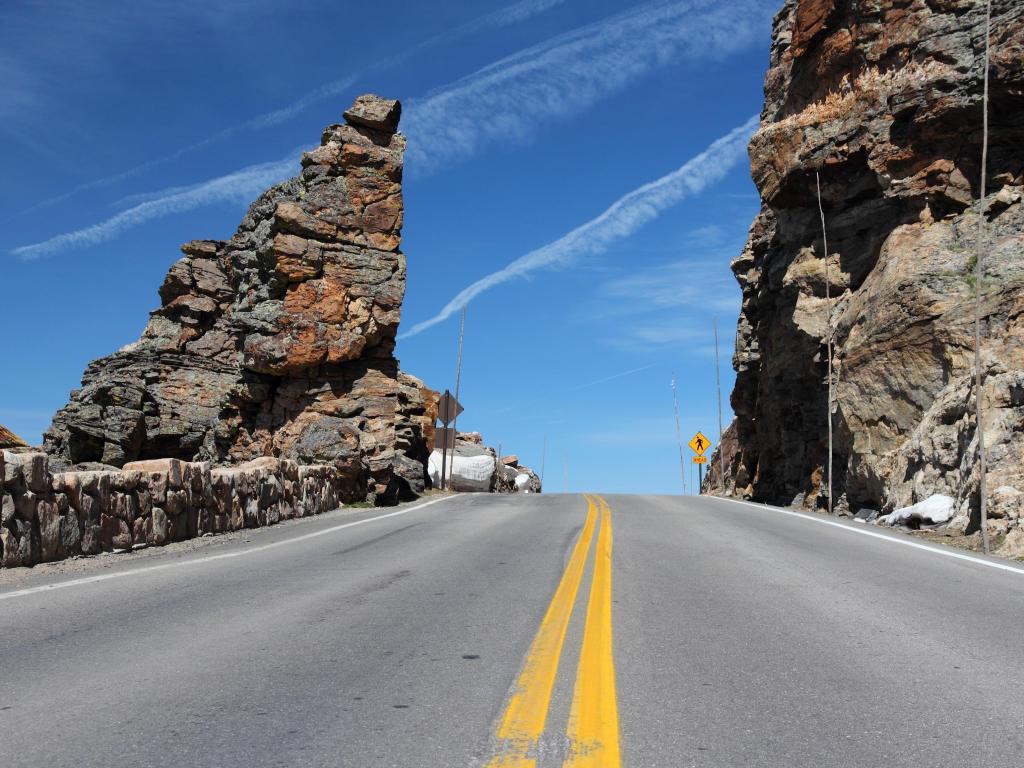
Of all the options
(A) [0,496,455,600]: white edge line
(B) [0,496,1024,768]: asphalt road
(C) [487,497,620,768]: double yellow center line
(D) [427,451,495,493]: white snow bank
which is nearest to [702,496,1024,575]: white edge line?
(B) [0,496,1024,768]: asphalt road

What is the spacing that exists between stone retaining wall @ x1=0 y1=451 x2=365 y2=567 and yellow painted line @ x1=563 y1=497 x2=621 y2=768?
6724mm

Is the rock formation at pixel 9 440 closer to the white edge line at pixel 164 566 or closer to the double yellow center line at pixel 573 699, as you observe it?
the white edge line at pixel 164 566

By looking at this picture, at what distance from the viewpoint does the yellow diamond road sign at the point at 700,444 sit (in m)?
40.2

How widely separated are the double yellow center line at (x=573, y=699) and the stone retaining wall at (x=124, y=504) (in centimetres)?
636

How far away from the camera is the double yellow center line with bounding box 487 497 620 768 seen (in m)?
3.53

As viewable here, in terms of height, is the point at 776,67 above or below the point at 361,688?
above

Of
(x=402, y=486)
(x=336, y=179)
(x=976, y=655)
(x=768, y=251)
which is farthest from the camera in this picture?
(x=768, y=251)

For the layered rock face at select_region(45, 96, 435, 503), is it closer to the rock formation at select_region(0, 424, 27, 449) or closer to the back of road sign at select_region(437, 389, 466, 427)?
the back of road sign at select_region(437, 389, 466, 427)

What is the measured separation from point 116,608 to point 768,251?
30857 mm

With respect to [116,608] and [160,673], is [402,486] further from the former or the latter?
[160,673]

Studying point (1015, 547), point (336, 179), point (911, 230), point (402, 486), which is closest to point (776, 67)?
point (911, 230)

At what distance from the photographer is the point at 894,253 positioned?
21828 millimetres

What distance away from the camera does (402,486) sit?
25.8m

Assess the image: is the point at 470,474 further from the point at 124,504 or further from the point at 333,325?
the point at 124,504
